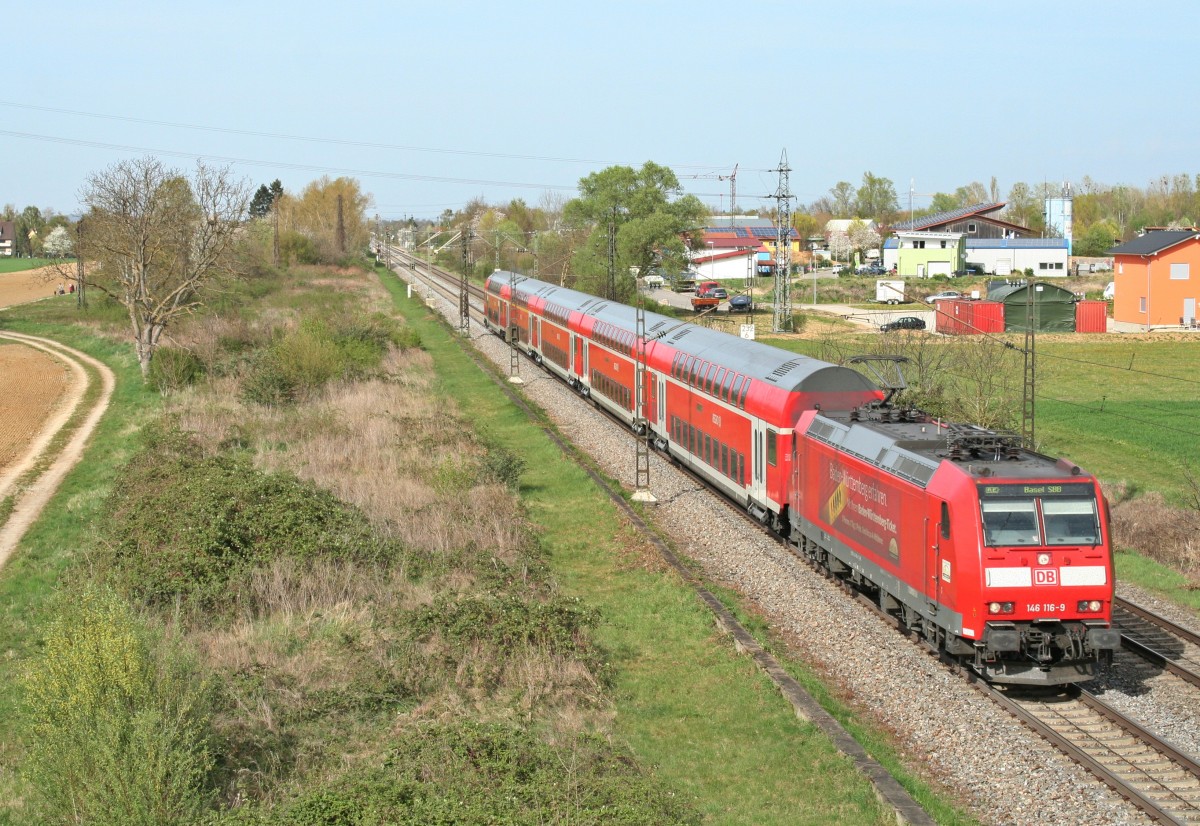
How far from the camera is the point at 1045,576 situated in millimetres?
15336

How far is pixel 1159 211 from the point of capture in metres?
192

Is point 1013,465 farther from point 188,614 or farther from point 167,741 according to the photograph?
point 188,614

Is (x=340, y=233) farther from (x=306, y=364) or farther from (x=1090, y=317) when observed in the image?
(x=306, y=364)

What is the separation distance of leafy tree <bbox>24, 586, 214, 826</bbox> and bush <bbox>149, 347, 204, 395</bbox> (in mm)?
34843

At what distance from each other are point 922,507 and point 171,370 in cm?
3753

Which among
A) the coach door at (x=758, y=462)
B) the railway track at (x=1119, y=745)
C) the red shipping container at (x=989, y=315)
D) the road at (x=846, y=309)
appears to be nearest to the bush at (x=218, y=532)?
the coach door at (x=758, y=462)

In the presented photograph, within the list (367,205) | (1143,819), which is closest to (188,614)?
(1143,819)

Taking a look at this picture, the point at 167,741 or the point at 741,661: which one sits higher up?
the point at 167,741

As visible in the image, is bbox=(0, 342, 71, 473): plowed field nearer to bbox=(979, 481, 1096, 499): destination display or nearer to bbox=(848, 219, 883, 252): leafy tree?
bbox=(979, 481, 1096, 499): destination display

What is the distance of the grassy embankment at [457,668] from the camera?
1295cm

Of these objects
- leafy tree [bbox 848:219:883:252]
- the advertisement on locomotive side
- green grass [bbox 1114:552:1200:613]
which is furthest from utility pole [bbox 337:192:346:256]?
the advertisement on locomotive side

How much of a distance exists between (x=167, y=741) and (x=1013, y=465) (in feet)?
36.7

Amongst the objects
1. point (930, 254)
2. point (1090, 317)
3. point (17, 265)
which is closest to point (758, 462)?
point (1090, 317)

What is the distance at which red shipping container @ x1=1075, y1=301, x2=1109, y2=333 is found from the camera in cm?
7662
